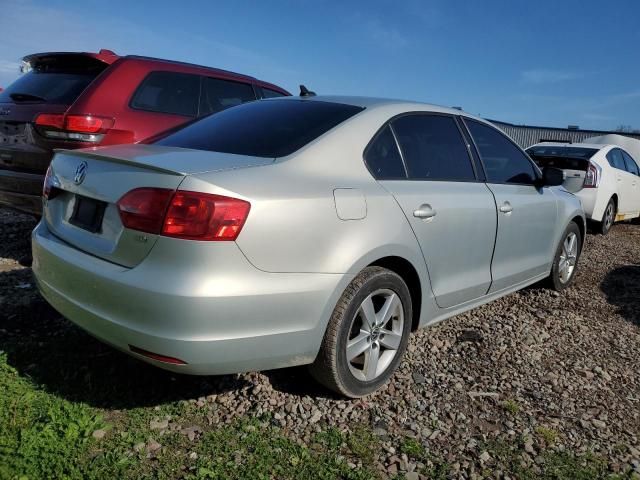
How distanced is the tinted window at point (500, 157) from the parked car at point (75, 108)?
2722 mm

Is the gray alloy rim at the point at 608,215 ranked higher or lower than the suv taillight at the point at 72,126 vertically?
lower

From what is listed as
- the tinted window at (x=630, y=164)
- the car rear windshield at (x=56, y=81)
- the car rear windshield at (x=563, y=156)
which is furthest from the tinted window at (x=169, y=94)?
the tinted window at (x=630, y=164)

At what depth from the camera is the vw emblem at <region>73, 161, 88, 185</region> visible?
2.49m

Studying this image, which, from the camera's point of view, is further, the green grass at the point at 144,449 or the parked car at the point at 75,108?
the parked car at the point at 75,108

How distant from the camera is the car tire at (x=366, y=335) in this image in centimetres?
251

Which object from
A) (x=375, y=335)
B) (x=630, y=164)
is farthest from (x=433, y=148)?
(x=630, y=164)

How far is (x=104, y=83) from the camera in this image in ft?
14.3

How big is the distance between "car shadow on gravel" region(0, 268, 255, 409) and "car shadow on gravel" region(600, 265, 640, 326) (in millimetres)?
3528

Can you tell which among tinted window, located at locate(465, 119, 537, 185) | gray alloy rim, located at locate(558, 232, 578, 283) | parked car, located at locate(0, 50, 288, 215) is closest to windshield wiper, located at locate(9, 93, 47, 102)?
parked car, located at locate(0, 50, 288, 215)

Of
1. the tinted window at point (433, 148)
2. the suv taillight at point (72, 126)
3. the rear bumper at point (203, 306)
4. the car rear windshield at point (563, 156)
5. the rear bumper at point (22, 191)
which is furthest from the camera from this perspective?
the car rear windshield at point (563, 156)

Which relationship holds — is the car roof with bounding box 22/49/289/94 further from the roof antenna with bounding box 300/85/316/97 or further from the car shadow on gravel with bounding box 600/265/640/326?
the car shadow on gravel with bounding box 600/265/640/326

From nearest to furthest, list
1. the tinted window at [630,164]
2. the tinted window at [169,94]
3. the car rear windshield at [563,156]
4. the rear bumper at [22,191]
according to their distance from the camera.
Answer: the rear bumper at [22,191]
the tinted window at [169,94]
the car rear windshield at [563,156]
the tinted window at [630,164]

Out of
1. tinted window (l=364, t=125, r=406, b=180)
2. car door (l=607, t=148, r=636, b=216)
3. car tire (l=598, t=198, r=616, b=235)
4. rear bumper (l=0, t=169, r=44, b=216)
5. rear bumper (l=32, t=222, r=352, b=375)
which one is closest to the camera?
rear bumper (l=32, t=222, r=352, b=375)

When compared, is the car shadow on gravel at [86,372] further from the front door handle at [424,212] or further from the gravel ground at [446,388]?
the front door handle at [424,212]
